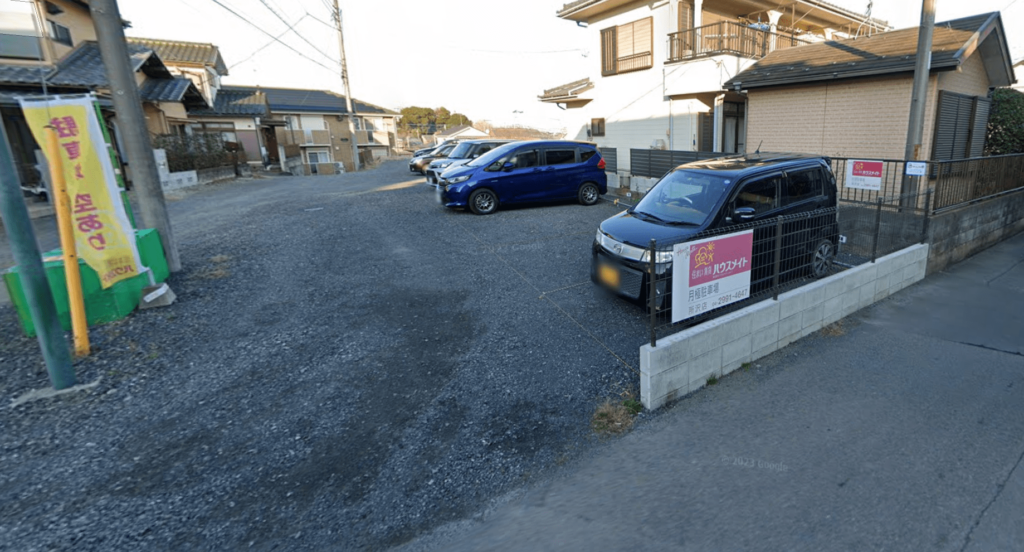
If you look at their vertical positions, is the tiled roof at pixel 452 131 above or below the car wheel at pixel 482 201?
above

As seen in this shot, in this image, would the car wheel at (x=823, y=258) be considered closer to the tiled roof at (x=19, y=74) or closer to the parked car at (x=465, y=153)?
the parked car at (x=465, y=153)

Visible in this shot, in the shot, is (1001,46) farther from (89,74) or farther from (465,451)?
(89,74)

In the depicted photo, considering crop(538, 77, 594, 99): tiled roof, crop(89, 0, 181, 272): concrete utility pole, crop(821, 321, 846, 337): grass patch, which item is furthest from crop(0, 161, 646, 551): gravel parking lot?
Answer: crop(538, 77, 594, 99): tiled roof

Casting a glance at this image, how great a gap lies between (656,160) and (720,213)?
284 inches

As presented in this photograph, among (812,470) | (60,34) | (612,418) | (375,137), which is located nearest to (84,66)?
(60,34)

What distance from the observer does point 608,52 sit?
1705cm

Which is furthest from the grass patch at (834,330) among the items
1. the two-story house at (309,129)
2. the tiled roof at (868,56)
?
the two-story house at (309,129)

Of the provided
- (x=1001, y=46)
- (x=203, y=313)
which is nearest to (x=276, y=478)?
(x=203, y=313)

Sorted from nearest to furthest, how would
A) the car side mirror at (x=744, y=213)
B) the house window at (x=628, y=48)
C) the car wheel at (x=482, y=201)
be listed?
1. the car side mirror at (x=744, y=213)
2. the car wheel at (x=482, y=201)
3. the house window at (x=628, y=48)

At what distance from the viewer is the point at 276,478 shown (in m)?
3.08

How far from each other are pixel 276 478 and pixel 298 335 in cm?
216

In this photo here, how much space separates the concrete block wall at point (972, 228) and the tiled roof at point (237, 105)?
3058 centimetres

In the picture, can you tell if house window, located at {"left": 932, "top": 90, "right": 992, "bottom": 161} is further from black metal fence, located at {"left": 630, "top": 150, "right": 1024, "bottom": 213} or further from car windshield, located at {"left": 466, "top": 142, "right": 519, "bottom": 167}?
car windshield, located at {"left": 466, "top": 142, "right": 519, "bottom": 167}

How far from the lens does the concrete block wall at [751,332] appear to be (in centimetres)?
370
